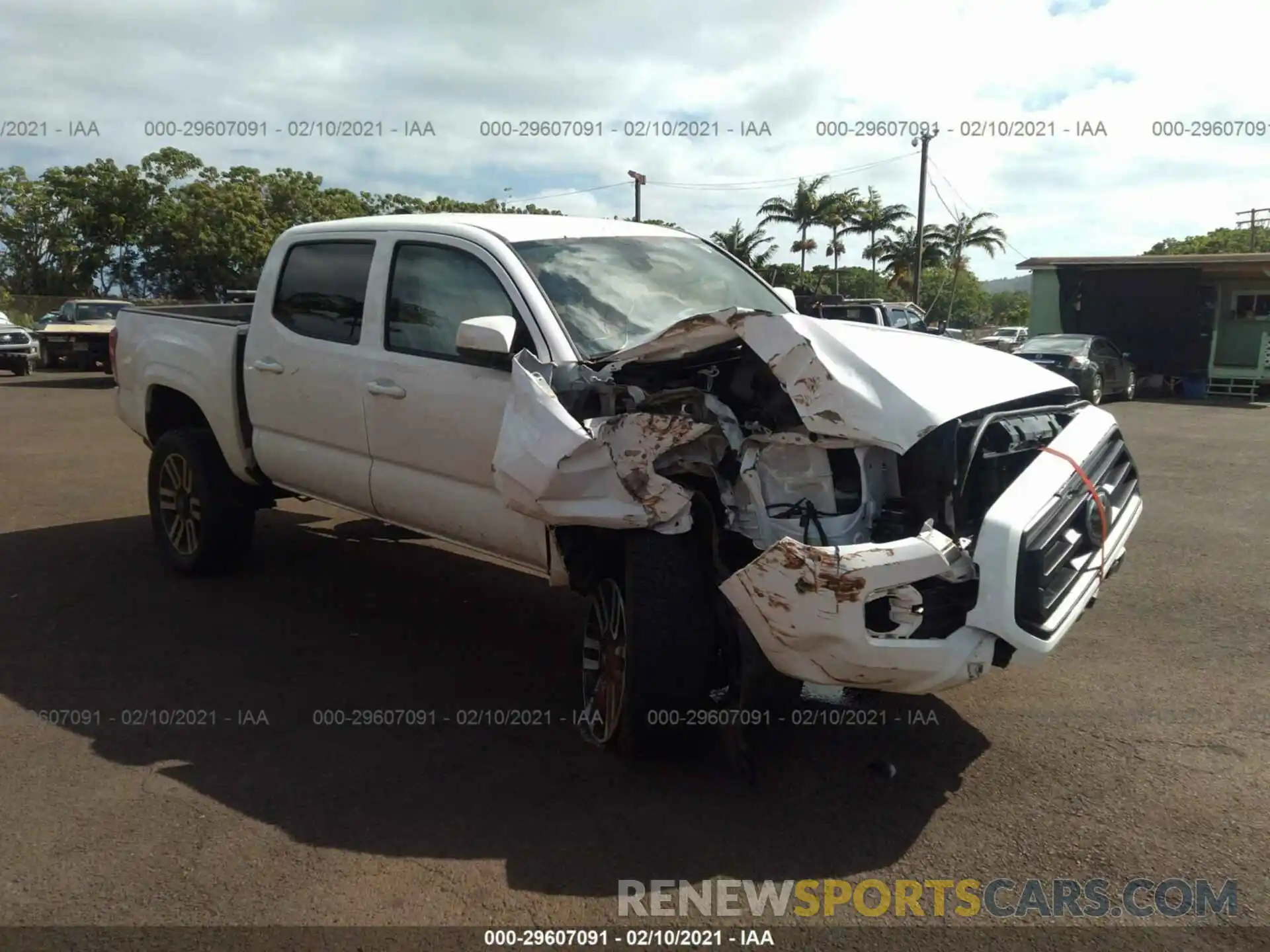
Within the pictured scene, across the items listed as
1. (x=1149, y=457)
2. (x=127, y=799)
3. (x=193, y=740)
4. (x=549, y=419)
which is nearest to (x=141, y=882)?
(x=127, y=799)

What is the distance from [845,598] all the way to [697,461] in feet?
2.60

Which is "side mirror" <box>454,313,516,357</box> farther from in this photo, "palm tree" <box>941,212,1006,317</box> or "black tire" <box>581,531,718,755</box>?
"palm tree" <box>941,212,1006,317</box>

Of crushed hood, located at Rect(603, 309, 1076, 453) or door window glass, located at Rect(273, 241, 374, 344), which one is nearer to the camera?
crushed hood, located at Rect(603, 309, 1076, 453)

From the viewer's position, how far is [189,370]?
598 cm

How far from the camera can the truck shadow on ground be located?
10.8 feet

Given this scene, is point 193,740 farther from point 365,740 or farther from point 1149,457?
point 1149,457

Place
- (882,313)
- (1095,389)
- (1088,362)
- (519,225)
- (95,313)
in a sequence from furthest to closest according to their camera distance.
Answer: (95,313)
(1088,362)
(1095,389)
(882,313)
(519,225)

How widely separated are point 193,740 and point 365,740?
68cm

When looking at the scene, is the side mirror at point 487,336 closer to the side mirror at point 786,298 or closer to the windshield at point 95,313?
the side mirror at point 786,298

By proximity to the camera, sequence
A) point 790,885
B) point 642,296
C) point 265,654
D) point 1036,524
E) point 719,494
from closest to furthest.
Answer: point 790,885 → point 1036,524 → point 719,494 → point 642,296 → point 265,654

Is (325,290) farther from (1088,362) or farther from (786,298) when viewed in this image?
(1088,362)

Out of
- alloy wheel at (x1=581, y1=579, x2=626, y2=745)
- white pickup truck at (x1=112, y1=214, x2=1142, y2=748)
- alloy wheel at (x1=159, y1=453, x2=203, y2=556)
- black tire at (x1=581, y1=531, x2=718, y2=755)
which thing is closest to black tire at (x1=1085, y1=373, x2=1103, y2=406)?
white pickup truck at (x1=112, y1=214, x2=1142, y2=748)

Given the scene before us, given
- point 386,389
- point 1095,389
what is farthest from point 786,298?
point 1095,389

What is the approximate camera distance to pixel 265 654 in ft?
16.4
